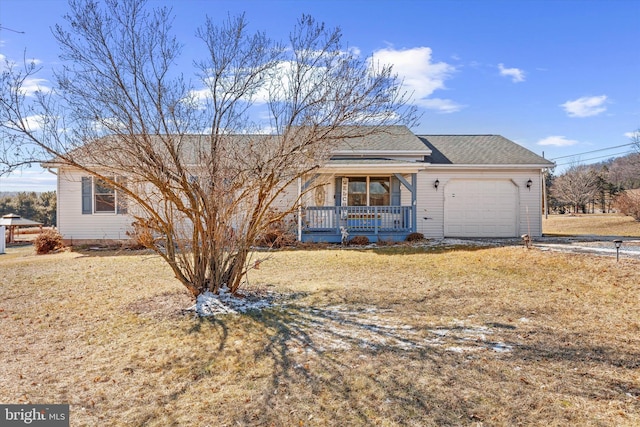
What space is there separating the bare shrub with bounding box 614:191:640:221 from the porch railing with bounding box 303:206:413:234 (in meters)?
16.3

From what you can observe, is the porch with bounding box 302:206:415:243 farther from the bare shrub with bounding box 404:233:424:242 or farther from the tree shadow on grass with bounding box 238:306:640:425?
the tree shadow on grass with bounding box 238:306:640:425

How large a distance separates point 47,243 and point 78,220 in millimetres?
1304

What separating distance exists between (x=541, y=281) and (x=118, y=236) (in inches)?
544

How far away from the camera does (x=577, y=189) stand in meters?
36.2

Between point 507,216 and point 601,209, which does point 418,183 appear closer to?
point 507,216

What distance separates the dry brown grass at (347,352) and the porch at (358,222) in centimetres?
573

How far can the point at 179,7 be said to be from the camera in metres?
6.01

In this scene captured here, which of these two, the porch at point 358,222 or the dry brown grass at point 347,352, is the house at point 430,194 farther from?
the dry brown grass at point 347,352

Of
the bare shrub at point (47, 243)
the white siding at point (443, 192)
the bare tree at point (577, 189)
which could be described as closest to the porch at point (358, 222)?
the white siding at point (443, 192)

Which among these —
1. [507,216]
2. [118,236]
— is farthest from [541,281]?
[118,236]

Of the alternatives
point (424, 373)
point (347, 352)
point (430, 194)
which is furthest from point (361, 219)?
point (424, 373)

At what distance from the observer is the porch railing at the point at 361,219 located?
13734 millimetres

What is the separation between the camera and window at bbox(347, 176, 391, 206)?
1534cm

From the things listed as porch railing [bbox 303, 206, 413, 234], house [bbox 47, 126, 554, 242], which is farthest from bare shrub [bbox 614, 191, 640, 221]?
porch railing [bbox 303, 206, 413, 234]
